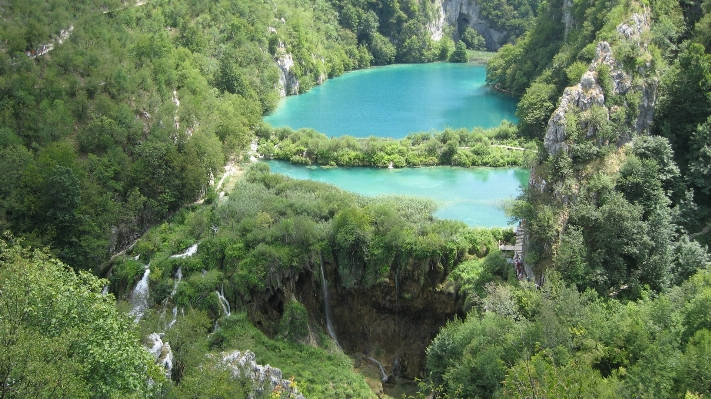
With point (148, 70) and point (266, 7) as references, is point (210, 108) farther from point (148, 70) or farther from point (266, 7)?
point (266, 7)

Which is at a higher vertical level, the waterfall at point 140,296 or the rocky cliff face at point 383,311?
the waterfall at point 140,296

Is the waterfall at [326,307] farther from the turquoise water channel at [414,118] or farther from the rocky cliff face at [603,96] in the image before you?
the rocky cliff face at [603,96]

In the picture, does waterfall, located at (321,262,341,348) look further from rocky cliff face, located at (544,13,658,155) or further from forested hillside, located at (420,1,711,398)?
rocky cliff face, located at (544,13,658,155)

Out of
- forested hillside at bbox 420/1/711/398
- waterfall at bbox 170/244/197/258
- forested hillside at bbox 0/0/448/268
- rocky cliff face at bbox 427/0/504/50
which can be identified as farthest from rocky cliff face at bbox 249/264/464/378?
rocky cliff face at bbox 427/0/504/50

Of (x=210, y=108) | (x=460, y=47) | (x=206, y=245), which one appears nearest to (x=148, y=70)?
(x=210, y=108)

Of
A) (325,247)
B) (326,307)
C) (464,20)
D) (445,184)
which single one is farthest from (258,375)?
(464,20)

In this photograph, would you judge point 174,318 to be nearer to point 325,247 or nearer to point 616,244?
point 325,247

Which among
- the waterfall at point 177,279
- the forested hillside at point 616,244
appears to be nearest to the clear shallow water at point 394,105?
the forested hillside at point 616,244
